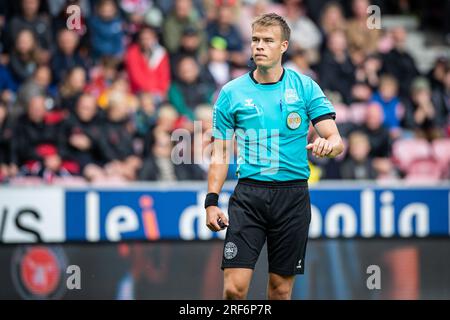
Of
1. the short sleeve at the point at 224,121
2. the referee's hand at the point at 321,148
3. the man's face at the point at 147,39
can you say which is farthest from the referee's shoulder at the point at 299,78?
the man's face at the point at 147,39

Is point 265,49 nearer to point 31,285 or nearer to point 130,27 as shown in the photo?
point 31,285

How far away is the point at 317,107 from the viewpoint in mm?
6418

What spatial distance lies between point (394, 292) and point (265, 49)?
364 cm

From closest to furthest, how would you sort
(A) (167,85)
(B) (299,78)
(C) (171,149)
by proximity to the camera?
(B) (299,78)
(C) (171,149)
(A) (167,85)

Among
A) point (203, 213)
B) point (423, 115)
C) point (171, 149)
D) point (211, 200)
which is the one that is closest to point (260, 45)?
point (211, 200)

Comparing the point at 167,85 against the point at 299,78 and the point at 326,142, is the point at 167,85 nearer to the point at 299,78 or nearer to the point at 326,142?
the point at 299,78

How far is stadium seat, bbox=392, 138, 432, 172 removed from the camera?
478 inches

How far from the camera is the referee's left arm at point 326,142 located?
5992 millimetres

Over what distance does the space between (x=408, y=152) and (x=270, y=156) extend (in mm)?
6159

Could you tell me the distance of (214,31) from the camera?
1295 centimetres

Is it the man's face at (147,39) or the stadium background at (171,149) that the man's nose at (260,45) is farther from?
the man's face at (147,39)

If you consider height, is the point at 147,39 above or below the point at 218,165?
above

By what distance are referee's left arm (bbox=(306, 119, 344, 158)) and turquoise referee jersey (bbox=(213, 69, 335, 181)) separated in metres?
0.06

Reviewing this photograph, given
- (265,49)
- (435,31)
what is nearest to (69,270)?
(265,49)
